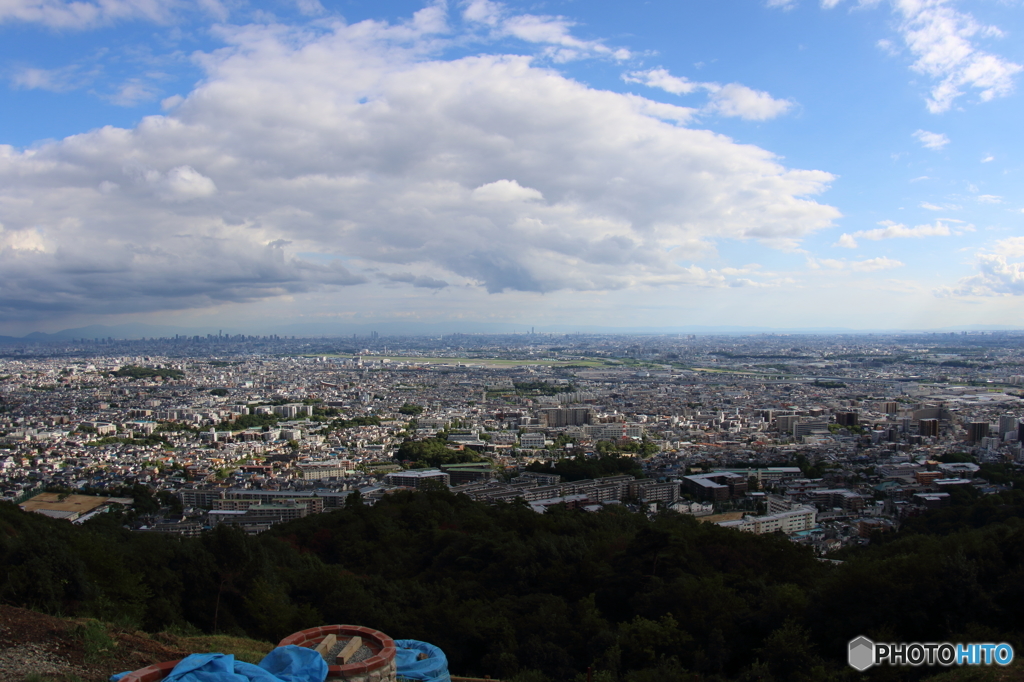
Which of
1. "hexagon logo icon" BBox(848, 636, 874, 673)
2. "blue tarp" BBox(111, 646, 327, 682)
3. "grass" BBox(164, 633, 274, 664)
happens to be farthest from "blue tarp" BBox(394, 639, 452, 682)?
"hexagon logo icon" BBox(848, 636, 874, 673)

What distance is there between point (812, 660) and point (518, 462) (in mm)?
17538

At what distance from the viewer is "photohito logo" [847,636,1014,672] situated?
434 centimetres

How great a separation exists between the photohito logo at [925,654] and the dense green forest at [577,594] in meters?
0.11

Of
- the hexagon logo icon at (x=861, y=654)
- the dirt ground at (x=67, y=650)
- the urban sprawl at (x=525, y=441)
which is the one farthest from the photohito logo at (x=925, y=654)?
the urban sprawl at (x=525, y=441)

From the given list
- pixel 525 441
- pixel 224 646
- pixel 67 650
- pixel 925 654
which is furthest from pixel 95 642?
pixel 525 441

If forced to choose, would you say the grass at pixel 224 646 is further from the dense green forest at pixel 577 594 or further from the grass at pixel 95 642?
the dense green forest at pixel 577 594

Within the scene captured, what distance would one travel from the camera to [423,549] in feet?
32.0

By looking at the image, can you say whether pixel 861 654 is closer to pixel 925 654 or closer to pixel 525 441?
pixel 925 654

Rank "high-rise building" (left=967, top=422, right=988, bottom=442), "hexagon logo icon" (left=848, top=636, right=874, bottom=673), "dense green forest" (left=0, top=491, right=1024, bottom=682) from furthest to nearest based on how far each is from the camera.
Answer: "high-rise building" (left=967, top=422, right=988, bottom=442), "dense green forest" (left=0, top=491, right=1024, bottom=682), "hexagon logo icon" (left=848, top=636, right=874, bottom=673)

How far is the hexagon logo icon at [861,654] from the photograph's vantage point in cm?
462

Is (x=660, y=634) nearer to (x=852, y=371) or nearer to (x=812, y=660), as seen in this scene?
(x=812, y=660)

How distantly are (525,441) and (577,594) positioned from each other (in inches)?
732

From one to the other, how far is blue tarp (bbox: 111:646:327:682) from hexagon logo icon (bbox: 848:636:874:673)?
153 inches

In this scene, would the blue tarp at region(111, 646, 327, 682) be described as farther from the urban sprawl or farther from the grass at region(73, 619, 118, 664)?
the urban sprawl
